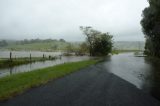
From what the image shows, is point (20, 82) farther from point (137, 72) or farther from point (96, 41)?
point (96, 41)

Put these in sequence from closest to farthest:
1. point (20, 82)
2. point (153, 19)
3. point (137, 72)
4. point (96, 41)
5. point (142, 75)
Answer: point (20, 82) < point (142, 75) < point (137, 72) < point (153, 19) < point (96, 41)

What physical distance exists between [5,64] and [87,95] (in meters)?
32.2

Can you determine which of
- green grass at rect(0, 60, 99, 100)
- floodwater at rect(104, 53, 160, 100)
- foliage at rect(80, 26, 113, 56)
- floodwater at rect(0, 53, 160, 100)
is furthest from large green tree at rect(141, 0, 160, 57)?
foliage at rect(80, 26, 113, 56)

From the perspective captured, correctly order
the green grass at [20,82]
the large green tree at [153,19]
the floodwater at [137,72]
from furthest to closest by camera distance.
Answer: the large green tree at [153,19] → the floodwater at [137,72] → the green grass at [20,82]

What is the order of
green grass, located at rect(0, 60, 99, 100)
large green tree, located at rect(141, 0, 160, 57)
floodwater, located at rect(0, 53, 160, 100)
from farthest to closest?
large green tree, located at rect(141, 0, 160, 57) → floodwater, located at rect(0, 53, 160, 100) → green grass, located at rect(0, 60, 99, 100)

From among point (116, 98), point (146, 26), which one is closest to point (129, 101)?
point (116, 98)

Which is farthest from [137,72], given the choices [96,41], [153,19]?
[96,41]

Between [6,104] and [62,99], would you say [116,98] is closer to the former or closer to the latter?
[62,99]

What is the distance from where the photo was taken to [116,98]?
11344 millimetres

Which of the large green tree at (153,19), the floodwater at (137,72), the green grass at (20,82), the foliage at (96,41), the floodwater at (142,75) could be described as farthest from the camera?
the foliage at (96,41)

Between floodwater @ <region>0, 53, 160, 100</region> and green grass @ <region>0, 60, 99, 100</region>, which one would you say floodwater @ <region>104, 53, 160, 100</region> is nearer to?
floodwater @ <region>0, 53, 160, 100</region>

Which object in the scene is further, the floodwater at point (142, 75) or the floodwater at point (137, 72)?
the floodwater at point (137, 72)

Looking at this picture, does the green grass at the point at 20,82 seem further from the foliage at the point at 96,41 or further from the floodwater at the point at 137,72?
the foliage at the point at 96,41

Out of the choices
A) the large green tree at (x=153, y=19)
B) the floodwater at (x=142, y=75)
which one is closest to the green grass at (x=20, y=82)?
the floodwater at (x=142, y=75)
